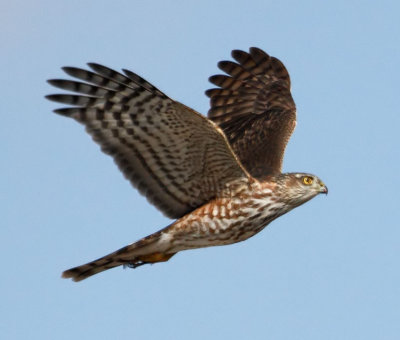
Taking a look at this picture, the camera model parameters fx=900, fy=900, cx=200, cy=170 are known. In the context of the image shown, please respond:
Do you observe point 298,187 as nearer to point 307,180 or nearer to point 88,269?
point 307,180

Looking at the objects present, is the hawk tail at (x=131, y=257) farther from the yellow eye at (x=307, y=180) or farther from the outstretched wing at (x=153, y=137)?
the yellow eye at (x=307, y=180)

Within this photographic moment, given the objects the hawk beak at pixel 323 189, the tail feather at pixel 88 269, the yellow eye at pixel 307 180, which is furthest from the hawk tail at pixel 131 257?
the hawk beak at pixel 323 189

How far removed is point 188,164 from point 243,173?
2.25ft

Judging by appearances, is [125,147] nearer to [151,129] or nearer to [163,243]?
[151,129]

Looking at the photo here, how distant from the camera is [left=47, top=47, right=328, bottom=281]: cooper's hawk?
32.5 feet

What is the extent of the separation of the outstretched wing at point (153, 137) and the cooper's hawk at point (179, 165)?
11 millimetres

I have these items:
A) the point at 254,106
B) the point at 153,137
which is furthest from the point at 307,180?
the point at 254,106

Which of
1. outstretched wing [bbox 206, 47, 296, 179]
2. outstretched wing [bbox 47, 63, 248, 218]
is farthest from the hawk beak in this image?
outstretched wing [bbox 47, 63, 248, 218]

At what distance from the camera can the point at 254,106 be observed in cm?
1350

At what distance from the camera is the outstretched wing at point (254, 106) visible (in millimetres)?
12508

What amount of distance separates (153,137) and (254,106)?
351 cm

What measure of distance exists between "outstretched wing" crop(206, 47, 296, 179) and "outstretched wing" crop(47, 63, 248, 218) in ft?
4.98

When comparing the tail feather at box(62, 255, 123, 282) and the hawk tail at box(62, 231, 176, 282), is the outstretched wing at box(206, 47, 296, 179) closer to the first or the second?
the hawk tail at box(62, 231, 176, 282)

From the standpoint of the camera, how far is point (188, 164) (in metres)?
10.7
